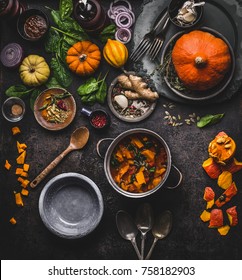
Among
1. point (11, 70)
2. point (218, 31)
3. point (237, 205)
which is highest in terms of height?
point (218, 31)

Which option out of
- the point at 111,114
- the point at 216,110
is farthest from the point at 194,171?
the point at 111,114

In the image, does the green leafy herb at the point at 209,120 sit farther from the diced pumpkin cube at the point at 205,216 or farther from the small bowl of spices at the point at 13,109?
the small bowl of spices at the point at 13,109

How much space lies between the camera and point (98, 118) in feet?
12.2

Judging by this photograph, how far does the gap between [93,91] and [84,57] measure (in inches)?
9.3

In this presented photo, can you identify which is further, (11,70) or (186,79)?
(11,70)

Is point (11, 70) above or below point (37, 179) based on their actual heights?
above

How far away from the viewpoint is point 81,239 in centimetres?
373

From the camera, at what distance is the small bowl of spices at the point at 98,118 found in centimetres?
370

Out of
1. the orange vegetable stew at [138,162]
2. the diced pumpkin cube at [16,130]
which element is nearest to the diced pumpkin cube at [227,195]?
the orange vegetable stew at [138,162]

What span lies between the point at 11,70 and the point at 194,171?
144 centimetres

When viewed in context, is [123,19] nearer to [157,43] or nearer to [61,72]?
[157,43]

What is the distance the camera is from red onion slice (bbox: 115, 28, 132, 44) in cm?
376

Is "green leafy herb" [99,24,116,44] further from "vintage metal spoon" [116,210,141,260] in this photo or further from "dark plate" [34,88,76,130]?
"vintage metal spoon" [116,210,141,260]

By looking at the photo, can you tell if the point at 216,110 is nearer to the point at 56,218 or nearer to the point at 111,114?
the point at 111,114
